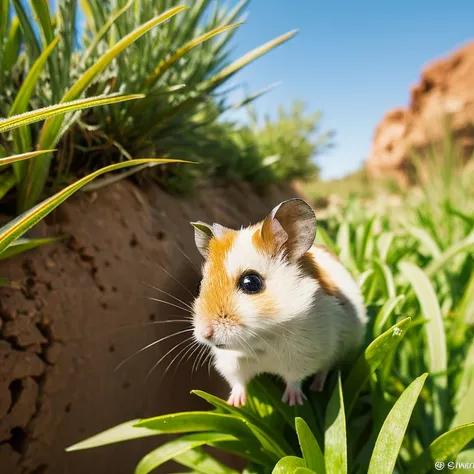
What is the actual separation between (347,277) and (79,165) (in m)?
1.20

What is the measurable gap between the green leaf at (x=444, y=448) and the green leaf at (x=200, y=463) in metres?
0.62

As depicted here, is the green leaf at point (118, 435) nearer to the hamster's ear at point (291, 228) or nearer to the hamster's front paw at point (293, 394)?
the hamster's front paw at point (293, 394)

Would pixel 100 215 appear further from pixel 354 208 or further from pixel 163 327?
pixel 354 208

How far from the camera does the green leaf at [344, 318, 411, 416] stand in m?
1.16

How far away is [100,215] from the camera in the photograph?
1742 mm

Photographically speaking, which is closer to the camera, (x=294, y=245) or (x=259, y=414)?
(x=294, y=245)

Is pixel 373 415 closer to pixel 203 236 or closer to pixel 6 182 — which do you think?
pixel 203 236

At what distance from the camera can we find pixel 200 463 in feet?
4.83

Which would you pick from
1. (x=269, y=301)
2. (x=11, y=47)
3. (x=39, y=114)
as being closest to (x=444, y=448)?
(x=269, y=301)

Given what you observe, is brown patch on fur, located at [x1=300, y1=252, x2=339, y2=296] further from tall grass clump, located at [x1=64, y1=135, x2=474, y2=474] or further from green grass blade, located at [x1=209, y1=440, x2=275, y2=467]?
green grass blade, located at [x1=209, y1=440, x2=275, y2=467]

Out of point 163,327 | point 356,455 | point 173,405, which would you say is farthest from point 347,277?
point 173,405

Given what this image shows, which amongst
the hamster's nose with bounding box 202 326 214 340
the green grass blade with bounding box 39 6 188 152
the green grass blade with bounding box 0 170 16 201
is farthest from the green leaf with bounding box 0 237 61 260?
the hamster's nose with bounding box 202 326 214 340

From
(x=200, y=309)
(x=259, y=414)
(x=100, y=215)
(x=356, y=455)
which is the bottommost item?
(x=356, y=455)

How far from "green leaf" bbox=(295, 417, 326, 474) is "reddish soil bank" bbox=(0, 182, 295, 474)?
2.16 feet
